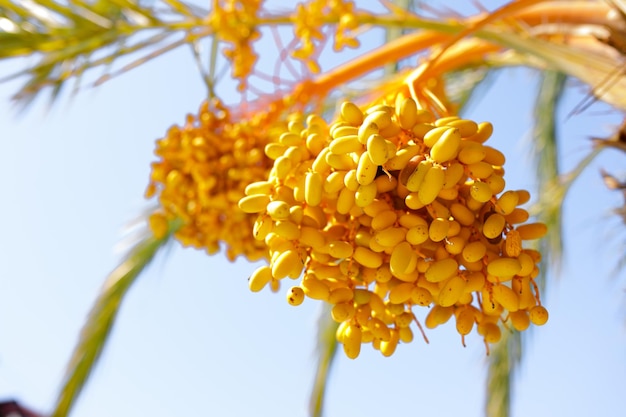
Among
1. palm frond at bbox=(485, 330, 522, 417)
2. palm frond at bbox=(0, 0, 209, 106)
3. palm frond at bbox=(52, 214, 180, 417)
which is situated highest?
palm frond at bbox=(0, 0, 209, 106)

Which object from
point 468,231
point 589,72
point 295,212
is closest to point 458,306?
point 468,231

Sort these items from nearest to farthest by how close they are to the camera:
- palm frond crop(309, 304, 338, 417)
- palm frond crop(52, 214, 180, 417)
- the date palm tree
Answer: the date palm tree < palm frond crop(52, 214, 180, 417) < palm frond crop(309, 304, 338, 417)

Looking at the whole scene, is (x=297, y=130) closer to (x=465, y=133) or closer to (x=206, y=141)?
(x=465, y=133)

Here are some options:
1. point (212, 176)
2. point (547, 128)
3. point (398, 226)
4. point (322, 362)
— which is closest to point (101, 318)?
point (322, 362)

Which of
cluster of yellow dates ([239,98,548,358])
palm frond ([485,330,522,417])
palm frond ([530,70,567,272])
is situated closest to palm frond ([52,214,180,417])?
cluster of yellow dates ([239,98,548,358])

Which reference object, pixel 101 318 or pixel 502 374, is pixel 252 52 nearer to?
pixel 101 318

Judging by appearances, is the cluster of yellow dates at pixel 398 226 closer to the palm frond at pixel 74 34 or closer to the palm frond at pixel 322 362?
the palm frond at pixel 74 34

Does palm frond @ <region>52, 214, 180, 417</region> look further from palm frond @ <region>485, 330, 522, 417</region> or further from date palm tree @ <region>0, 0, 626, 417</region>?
palm frond @ <region>485, 330, 522, 417</region>
